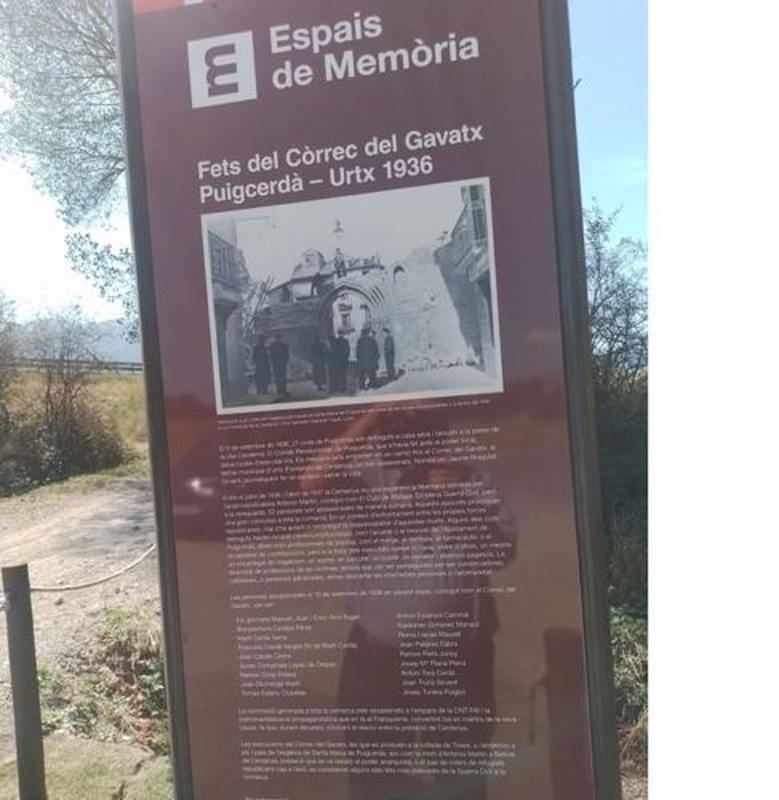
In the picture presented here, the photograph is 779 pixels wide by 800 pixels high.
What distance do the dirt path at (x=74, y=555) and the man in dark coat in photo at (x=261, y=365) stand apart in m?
2.91

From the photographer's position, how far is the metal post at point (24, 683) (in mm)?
3418

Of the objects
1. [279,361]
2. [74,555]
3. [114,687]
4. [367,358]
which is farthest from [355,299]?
[74,555]

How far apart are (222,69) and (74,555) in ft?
15.0

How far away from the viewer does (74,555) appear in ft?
19.6

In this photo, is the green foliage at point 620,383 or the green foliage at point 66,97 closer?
the green foliage at point 620,383

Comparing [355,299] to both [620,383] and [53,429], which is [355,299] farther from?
[53,429]

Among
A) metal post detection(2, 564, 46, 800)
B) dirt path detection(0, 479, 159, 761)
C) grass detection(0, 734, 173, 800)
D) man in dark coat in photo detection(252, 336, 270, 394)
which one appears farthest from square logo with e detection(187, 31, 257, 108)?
dirt path detection(0, 479, 159, 761)

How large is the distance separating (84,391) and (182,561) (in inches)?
201

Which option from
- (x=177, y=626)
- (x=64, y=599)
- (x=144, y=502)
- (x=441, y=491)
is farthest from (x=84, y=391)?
(x=441, y=491)

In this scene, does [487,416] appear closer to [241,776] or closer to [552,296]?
[552,296]

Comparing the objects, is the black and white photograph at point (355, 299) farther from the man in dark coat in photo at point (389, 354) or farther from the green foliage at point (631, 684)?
the green foliage at point (631, 684)

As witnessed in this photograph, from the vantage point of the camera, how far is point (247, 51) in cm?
221

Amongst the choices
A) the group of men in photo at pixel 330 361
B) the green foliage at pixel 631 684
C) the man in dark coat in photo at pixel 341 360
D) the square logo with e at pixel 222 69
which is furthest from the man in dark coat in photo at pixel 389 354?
the green foliage at pixel 631 684

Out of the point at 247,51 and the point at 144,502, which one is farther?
the point at 144,502
